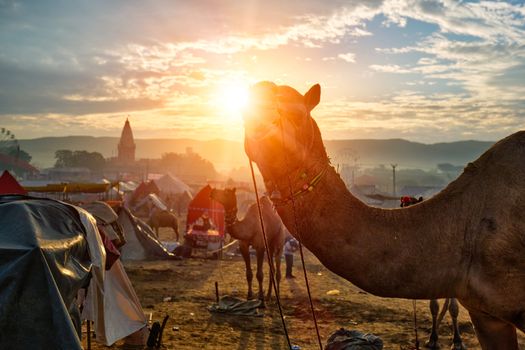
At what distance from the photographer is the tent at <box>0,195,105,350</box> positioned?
4.39 meters

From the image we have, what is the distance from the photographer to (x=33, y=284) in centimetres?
456

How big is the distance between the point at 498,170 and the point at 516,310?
1.05 meters

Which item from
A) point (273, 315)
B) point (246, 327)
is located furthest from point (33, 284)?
point (273, 315)

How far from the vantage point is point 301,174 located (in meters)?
3.73

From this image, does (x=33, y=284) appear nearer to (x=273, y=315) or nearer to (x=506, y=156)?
(x=506, y=156)

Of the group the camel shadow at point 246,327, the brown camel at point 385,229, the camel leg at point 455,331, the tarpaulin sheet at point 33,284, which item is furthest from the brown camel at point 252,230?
the brown camel at point 385,229

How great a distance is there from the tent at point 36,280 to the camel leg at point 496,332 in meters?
3.46

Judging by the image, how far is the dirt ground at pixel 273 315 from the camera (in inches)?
395

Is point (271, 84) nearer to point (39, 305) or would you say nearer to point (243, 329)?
point (39, 305)

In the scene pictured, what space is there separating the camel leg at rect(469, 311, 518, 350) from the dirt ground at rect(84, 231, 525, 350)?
595 centimetres

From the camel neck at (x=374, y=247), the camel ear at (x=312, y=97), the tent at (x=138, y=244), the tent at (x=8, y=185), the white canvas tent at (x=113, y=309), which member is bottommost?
the tent at (x=138, y=244)

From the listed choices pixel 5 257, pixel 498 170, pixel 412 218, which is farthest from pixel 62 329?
pixel 498 170

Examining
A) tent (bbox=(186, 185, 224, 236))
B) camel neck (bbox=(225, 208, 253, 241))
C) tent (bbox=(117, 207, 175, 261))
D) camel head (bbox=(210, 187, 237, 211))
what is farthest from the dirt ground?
tent (bbox=(186, 185, 224, 236))

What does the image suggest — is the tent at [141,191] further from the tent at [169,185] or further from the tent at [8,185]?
the tent at [8,185]
